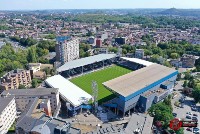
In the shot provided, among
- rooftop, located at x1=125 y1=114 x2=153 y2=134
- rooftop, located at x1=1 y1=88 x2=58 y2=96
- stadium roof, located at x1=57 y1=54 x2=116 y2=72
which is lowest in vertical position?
rooftop, located at x1=125 y1=114 x2=153 y2=134

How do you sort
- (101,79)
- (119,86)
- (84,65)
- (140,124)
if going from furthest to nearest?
(84,65) < (101,79) < (119,86) < (140,124)

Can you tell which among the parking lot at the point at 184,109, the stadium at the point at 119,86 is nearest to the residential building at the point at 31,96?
the stadium at the point at 119,86

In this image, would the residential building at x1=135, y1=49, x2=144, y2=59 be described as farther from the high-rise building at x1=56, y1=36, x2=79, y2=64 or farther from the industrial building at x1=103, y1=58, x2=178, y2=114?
the industrial building at x1=103, y1=58, x2=178, y2=114

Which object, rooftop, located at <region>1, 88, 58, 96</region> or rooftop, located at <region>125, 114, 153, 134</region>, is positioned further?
rooftop, located at <region>1, 88, 58, 96</region>

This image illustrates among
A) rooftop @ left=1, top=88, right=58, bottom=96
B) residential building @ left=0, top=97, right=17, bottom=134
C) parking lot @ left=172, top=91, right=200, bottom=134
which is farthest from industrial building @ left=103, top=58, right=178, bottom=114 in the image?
residential building @ left=0, top=97, right=17, bottom=134

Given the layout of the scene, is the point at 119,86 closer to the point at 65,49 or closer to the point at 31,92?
the point at 31,92

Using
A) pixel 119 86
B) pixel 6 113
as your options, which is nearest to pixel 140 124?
pixel 119 86

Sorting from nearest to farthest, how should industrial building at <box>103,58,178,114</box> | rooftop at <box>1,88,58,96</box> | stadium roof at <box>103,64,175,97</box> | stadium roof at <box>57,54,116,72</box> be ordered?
industrial building at <box>103,58,178,114</box>
stadium roof at <box>103,64,175,97</box>
rooftop at <box>1,88,58,96</box>
stadium roof at <box>57,54,116,72</box>
